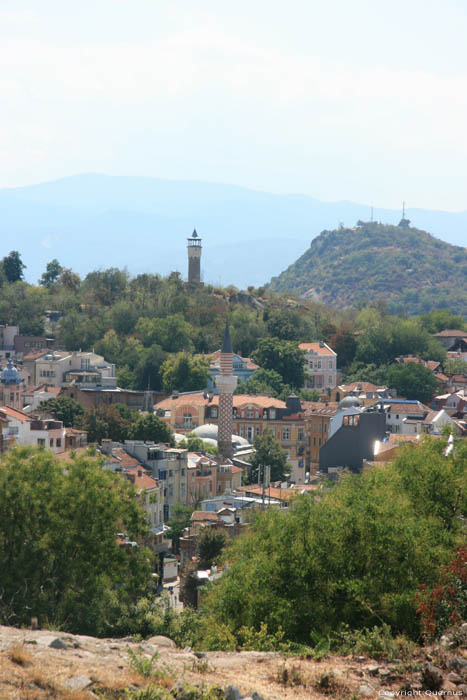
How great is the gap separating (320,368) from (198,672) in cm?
8365

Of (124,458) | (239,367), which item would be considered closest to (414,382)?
(239,367)

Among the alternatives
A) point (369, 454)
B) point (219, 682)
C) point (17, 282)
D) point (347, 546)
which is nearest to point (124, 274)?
point (17, 282)

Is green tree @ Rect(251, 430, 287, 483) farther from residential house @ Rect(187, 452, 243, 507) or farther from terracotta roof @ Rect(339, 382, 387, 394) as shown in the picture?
terracotta roof @ Rect(339, 382, 387, 394)

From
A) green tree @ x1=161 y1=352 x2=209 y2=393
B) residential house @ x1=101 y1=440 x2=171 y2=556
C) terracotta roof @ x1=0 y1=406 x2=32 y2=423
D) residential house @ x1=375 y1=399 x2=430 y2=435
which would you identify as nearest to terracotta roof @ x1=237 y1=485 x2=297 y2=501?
residential house @ x1=101 y1=440 x2=171 y2=556

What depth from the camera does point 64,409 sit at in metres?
69.2

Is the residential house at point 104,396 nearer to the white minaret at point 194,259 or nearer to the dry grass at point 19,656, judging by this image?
the white minaret at point 194,259

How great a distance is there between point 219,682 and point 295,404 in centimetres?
6442

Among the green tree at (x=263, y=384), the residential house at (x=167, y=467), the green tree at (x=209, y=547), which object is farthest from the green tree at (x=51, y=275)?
the green tree at (x=209, y=547)

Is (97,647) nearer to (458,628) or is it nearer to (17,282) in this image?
(458,628)

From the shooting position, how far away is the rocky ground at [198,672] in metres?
12.9

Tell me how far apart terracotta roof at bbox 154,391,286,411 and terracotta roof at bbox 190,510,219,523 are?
28003 millimetres

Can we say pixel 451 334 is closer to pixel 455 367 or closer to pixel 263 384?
pixel 455 367

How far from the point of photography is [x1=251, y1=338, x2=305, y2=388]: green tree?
93188mm

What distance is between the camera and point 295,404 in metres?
77.9
